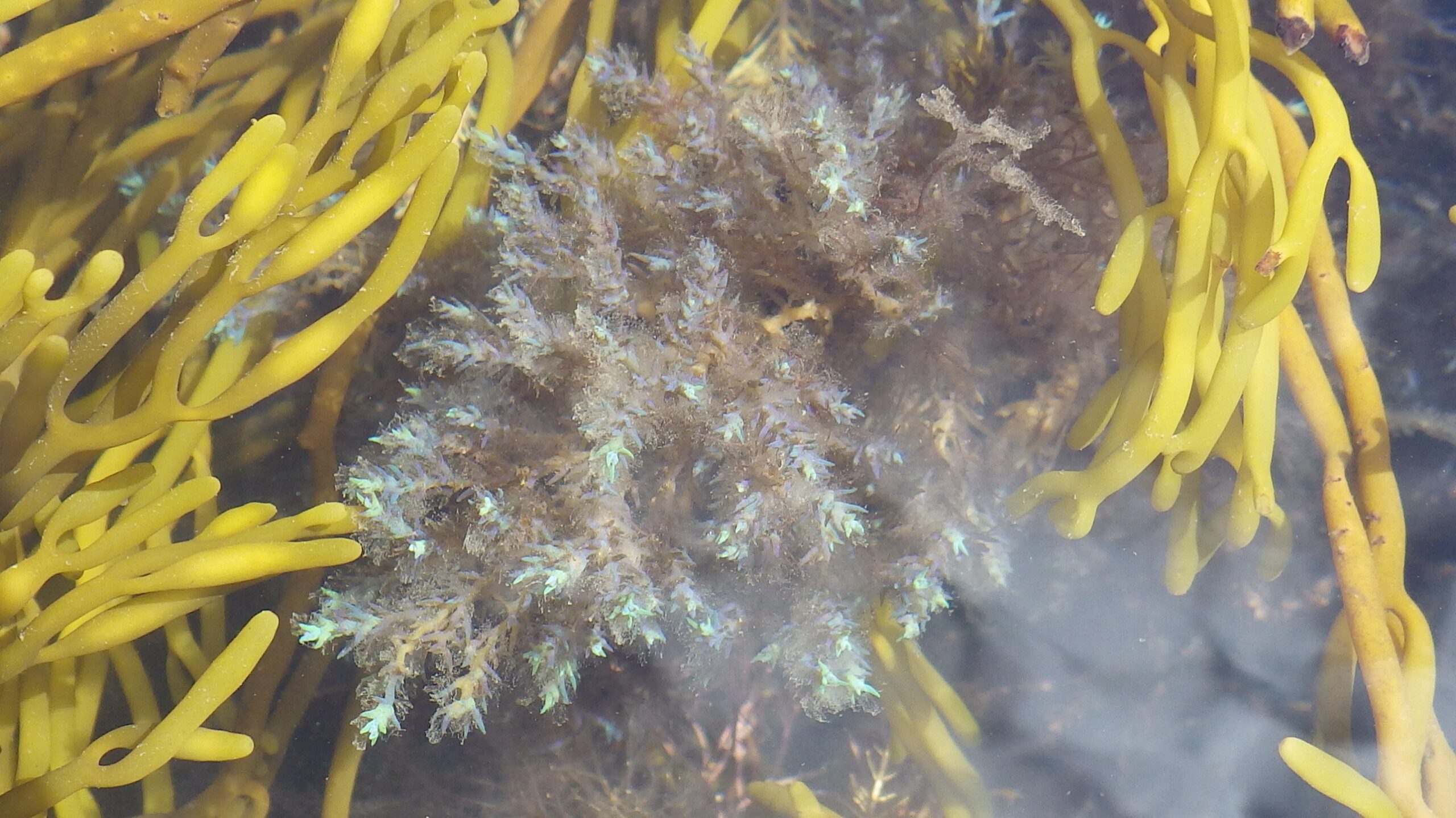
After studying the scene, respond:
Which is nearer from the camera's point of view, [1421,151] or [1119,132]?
[1119,132]

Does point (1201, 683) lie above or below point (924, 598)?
below

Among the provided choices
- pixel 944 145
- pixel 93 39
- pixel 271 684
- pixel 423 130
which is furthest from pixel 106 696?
pixel 944 145

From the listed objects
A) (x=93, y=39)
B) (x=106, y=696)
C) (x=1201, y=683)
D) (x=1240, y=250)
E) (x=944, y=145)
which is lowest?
(x=1201, y=683)

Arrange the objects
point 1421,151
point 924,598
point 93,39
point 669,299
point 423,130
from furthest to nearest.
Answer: point 1421,151 < point 924,598 < point 669,299 < point 93,39 < point 423,130

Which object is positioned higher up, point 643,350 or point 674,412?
point 643,350

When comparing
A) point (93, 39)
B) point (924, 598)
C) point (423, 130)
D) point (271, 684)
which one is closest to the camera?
point (423, 130)

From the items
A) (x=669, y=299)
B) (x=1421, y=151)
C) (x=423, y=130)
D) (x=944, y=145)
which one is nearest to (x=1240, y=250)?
(x=944, y=145)

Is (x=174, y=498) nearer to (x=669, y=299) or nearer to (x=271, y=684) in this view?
(x=271, y=684)
